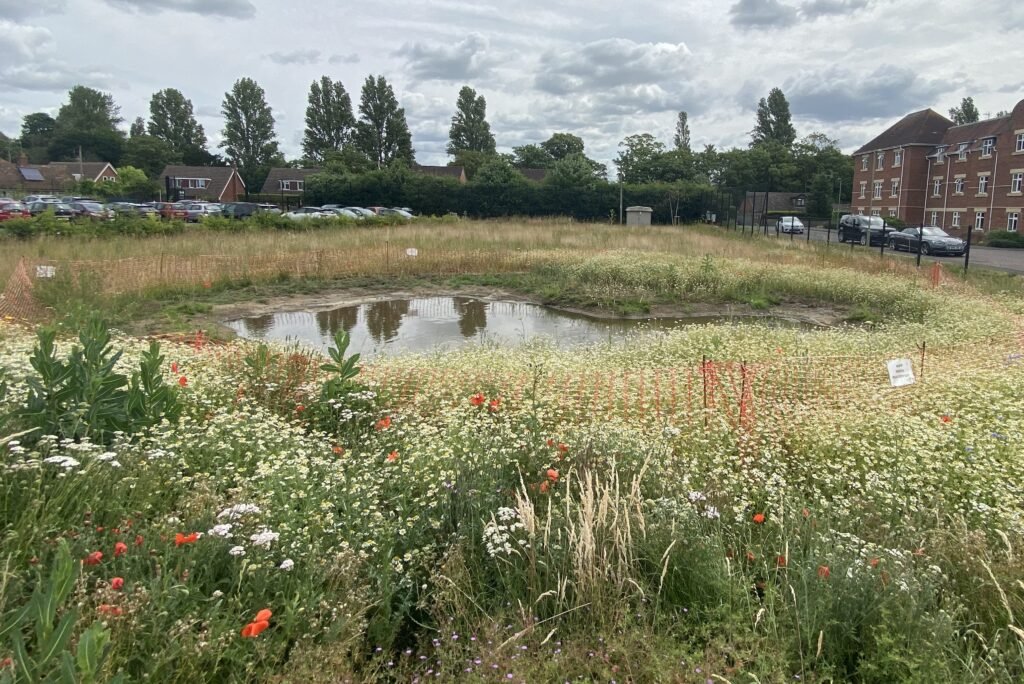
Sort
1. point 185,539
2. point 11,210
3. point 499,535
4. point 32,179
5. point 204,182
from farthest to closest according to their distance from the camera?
point 32,179 → point 204,182 → point 11,210 → point 499,535 → point 185,539

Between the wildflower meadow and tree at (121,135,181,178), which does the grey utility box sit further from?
tree at (121,135,181,178)

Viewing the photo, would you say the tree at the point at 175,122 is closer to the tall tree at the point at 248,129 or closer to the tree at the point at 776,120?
the tall tree at the point at 248,129

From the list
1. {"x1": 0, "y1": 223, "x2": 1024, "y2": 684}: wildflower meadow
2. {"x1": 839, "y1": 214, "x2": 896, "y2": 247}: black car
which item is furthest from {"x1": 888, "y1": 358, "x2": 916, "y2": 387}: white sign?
{"x1": 839, "y1": 214, "x2": 896, "y2": 247}: black car

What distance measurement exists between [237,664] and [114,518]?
43.3 inches

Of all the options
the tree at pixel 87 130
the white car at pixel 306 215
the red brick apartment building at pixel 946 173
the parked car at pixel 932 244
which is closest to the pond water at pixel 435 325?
the white car at pixel 306 215

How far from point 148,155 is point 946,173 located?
79492mm

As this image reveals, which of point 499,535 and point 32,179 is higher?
point 32,179

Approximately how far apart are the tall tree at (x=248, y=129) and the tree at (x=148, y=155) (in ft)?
21.7

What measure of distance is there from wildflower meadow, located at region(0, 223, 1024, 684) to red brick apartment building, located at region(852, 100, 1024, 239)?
1629 inches

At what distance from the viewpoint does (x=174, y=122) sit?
8781cm

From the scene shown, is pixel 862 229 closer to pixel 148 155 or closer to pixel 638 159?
pixel 638 159

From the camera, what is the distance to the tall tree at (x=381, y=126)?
74625mm

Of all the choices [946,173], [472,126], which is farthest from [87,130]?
[946,173]

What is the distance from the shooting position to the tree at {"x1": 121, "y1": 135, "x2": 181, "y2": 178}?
78.9 m
